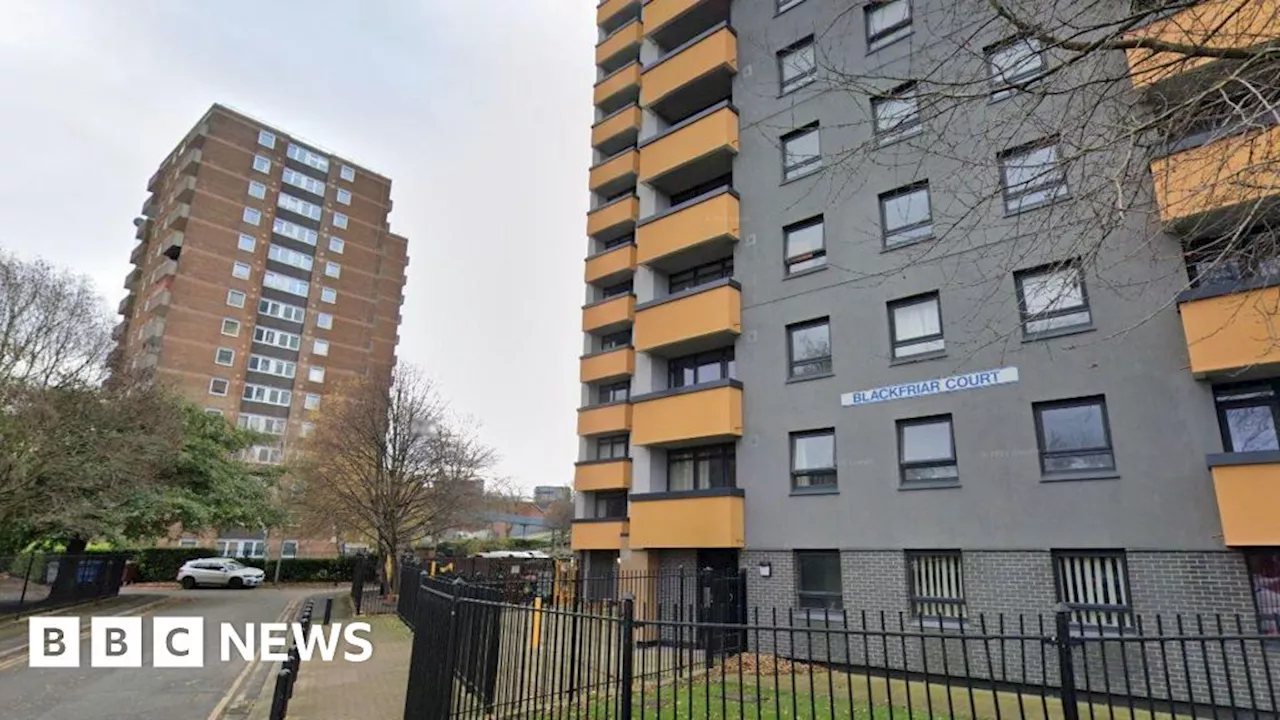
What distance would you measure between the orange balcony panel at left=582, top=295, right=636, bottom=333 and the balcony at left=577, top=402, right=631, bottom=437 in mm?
3139

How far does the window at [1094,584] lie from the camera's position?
1131 centimetres

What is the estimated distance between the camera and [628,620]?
15.9 feet

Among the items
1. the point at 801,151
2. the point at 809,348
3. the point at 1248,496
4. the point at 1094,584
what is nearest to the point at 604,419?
the point at 809,348

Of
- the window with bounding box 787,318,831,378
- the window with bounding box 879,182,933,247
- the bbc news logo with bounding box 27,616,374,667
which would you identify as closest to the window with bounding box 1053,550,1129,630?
the window with bounding box 787,318,831,378

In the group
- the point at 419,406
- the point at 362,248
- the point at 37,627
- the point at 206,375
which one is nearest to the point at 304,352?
the point at 206,375

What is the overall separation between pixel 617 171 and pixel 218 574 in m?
28.3

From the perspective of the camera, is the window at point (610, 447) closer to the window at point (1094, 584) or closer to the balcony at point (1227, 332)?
the window at point (1094, 584)

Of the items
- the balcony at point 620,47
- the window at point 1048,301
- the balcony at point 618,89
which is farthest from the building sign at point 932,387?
the balcony at point 620,47

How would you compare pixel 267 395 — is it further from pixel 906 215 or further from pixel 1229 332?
pixel 1229 332

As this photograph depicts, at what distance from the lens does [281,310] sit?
2308 inches

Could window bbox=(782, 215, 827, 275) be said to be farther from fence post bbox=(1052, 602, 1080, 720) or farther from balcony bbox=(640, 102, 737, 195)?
fence post bbox=(1052, 602, 1080, 720)

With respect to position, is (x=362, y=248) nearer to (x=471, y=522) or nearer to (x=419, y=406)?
(x=471, y=522)

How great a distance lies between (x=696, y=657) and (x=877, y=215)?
34.8ft

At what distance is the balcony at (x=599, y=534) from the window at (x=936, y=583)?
10.7 m
